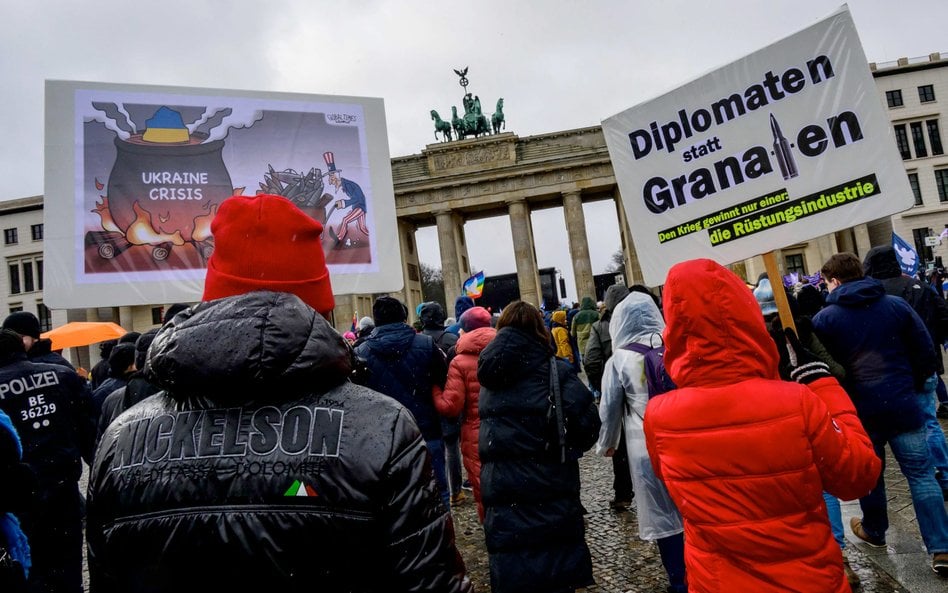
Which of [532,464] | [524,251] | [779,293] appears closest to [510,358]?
[532,464]

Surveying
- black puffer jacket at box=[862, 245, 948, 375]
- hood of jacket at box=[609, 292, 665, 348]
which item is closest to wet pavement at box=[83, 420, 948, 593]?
black puffer jacket at box=[862, 245, 948, 375]

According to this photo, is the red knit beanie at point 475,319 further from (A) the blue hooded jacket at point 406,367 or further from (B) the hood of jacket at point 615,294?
(B) the hood of jacket at point 615,294

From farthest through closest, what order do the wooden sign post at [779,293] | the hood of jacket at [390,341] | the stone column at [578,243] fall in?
the stone column at [578,243] < the hood of jacket at [390,341] < the wooden sign post at [779,293]

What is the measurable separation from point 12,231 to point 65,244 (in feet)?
182

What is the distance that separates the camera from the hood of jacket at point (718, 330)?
1921 mm

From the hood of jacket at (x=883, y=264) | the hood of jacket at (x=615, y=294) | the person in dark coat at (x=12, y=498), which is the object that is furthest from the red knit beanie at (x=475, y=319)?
the hood of jacket at (x=883, y=264)

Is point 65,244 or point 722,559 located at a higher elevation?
Answer: point 65,244

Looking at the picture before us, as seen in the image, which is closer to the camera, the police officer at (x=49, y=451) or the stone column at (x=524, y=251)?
the police officer at (x=49, y=451)

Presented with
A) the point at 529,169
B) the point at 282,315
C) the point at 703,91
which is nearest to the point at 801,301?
the point at 703,91

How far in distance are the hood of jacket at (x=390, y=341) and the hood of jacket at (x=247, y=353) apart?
3224mm

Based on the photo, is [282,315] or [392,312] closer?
[282,315]

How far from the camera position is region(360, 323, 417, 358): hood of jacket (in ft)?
14.6

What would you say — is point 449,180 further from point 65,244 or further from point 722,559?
point 722,559

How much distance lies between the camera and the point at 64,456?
3.70 metres
